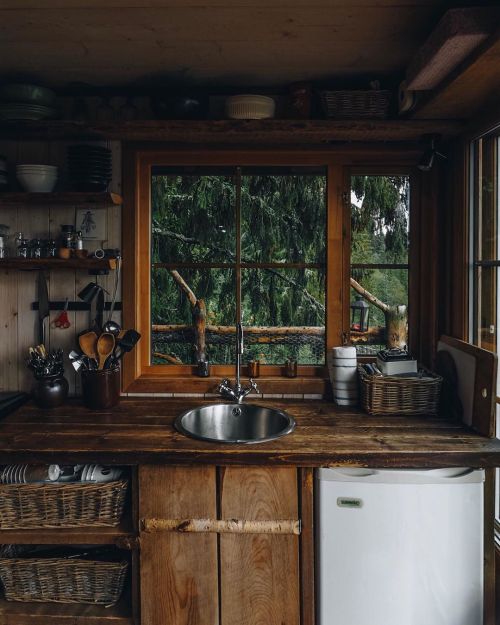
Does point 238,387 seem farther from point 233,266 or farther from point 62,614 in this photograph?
point 62,614

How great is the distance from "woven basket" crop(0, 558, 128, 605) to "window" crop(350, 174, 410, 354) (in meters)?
1.61

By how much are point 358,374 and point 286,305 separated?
53cm

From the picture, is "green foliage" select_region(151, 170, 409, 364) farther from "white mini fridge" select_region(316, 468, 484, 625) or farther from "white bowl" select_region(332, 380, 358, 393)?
"white mini fridge" select_region(316, 468, 484, 625)

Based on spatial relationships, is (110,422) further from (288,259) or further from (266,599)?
(288,259)

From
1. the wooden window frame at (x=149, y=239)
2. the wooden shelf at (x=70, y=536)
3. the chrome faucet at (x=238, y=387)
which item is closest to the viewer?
the wooden shelf at (x=70, y=536)

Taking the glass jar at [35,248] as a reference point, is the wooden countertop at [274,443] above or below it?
below

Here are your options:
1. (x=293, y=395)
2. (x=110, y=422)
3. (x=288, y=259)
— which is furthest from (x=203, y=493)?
(x=288, y=259)

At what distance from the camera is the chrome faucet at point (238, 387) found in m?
2.40

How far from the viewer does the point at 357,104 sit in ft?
7.34

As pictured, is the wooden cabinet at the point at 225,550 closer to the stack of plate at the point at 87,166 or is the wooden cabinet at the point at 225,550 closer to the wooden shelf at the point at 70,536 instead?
the wooden shelf at the point at 70,536

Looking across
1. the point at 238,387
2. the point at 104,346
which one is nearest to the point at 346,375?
the point at 238,387

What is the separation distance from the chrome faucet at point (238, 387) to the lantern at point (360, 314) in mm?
597

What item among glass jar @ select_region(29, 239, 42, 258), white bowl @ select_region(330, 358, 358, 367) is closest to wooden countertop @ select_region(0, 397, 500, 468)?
white bowl @ select_region(330, 358, 358, 367)

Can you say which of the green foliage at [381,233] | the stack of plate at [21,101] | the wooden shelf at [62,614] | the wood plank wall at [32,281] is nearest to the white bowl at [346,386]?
the green foliage at [381,233]
